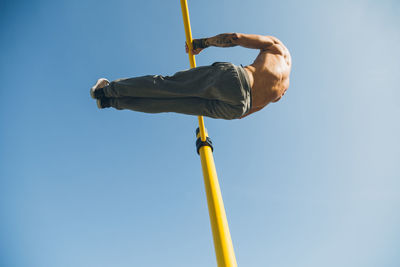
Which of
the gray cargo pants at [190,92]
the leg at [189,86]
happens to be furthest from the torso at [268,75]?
the leg at [189,86]

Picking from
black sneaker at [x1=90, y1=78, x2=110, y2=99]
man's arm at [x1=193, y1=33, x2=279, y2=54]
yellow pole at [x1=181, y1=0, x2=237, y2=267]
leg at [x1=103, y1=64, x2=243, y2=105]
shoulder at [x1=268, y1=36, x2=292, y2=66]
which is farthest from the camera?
shoulder at [x1=268, y1=36, x2=292, y2=66]

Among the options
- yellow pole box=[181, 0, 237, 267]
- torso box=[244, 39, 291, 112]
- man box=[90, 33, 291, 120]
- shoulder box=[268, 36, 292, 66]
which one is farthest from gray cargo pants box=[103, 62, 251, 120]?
yellow pole box=[181, 0, 237, 267]

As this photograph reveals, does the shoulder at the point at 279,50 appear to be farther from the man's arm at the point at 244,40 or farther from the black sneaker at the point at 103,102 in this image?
the black sneaker at the point at 103,102

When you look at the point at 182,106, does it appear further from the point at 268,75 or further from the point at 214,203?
the point at 214,203

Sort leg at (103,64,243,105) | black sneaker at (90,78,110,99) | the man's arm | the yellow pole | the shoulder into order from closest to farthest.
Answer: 1. the yellow pole
2. leg at (103,64,243,105)
3. black sneaker at (90,78,110,99)
4. the man's arm
5. the shoulder

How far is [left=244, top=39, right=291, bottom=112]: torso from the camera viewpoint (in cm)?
302

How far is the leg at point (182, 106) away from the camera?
299 centimetres

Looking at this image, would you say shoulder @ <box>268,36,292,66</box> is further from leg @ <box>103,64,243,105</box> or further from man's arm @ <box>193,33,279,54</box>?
leg @ <box>103,64,243,105</box>

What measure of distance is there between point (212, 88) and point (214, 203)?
1507 mm

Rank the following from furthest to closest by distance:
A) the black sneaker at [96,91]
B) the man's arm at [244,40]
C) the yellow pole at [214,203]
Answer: the man's arm at [244,40]
the black sneaker at [96,91]
the yellow pole at [214,203]

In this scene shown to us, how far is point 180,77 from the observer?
3.02 m

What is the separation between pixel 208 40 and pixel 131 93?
1518 mm

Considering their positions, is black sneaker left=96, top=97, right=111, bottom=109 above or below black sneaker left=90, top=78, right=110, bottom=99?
below

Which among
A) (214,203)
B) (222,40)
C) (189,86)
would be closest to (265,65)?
(222,40)
